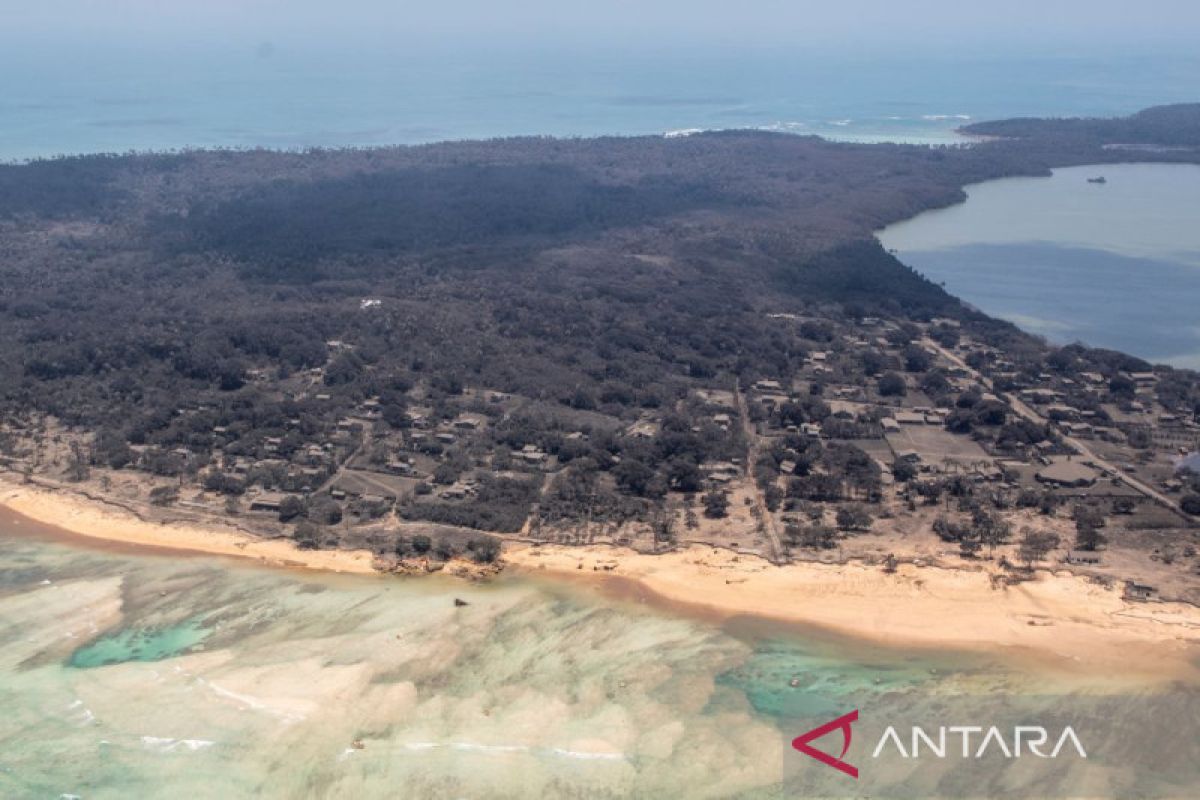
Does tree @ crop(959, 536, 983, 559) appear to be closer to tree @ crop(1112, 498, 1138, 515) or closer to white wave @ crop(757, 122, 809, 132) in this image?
tree @ crop(1112, 498, 1138, 515)

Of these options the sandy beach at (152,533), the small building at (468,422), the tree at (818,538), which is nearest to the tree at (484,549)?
the sandy beach at (152,533)

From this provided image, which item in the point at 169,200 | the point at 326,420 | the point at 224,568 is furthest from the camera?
the point at 169,200

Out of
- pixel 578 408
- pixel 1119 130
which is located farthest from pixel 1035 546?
pixel 1119 130

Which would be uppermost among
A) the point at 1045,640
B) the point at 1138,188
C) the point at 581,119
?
the point at 581,119

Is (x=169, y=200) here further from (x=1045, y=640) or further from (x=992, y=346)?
(x=1045, y=640)

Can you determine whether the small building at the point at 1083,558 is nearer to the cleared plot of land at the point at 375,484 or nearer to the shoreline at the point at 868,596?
the shoreline at the point at 868,596

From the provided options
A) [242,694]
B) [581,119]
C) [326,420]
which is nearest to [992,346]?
[326,420]

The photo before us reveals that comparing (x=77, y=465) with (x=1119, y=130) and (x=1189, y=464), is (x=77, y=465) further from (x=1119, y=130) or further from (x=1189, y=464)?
(x=1119, y=130)
